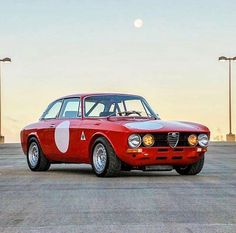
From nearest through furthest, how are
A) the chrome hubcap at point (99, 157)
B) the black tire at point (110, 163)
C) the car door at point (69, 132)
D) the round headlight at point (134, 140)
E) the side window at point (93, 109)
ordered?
the round headlight at point (134, 140)
the black tire at point (110, 163)
the chrome hubcap at point (99, 157)
the car door at point (69, 132)
the side window at point (93, 109)

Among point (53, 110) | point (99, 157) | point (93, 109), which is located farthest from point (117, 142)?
point (53, 110)

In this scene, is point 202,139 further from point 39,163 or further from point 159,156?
point 39,163

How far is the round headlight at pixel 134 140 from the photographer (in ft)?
47.2

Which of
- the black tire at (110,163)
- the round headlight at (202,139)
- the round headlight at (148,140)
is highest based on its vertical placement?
the round headlight at (148,140)

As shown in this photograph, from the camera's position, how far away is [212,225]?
778cm

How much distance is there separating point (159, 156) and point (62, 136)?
2484 mm

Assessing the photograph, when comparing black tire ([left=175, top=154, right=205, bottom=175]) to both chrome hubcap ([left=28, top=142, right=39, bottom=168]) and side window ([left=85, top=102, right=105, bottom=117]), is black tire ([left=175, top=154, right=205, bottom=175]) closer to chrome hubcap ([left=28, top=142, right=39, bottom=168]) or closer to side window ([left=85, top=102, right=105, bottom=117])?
side window ([left=85, top=102, right=105, bottom=117])

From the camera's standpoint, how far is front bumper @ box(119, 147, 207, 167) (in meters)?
14.5

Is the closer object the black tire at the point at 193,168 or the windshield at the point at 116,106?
the black tire at the point at 193,168

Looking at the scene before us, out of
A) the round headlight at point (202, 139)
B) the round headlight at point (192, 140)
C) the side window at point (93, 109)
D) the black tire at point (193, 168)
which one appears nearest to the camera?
the round headlight at point (192, 140)

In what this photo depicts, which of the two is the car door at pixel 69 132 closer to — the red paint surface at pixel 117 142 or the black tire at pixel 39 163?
the red paint surface at pixel 117 142

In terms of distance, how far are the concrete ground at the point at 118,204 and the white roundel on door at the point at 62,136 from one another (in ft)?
4.50

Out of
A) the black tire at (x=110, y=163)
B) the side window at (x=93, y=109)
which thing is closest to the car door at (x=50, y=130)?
the side window at (x=93, y=109)

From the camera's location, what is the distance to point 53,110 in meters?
17.3
